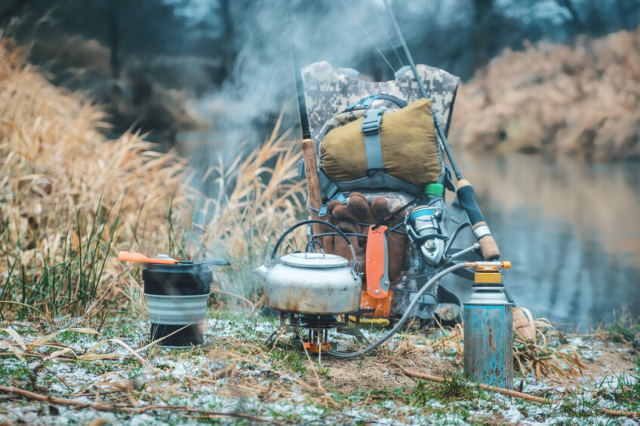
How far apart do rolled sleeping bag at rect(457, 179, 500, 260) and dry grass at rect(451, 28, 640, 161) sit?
Result: 89.1 inches

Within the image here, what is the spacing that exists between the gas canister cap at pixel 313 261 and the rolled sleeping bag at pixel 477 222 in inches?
33.2

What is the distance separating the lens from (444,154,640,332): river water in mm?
4562

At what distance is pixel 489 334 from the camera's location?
2238 millimetres

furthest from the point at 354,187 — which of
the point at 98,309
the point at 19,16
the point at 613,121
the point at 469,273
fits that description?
the point at 19,16

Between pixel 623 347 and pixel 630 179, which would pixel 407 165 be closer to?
pixel 623 347

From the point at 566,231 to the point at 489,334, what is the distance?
2987 millimetres

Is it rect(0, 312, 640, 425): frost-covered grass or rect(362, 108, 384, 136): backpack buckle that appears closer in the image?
rect(0, 312, 640, 425): frost-covered grass

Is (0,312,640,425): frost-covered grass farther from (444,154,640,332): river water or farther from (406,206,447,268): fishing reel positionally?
(444,154,640,332): river water

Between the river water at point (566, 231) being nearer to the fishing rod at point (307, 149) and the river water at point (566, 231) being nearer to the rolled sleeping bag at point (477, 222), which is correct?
the rolled sleeping bag at point (477, 222)

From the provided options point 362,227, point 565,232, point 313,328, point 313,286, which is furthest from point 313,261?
point 565,232

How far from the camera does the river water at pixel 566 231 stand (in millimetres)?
4562

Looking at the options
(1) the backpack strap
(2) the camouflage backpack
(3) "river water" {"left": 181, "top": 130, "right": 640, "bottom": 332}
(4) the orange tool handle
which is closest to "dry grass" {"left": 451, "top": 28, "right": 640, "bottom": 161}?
(3) "river water" {"left": 181, "top": 130, "right": 640, "bottom": 332}

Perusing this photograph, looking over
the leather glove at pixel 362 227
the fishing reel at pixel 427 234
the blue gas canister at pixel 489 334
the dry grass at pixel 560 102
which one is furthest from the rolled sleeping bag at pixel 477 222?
the dry grass at pixel 560 102

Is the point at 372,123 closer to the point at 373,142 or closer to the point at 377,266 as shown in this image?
the point at 373,142
